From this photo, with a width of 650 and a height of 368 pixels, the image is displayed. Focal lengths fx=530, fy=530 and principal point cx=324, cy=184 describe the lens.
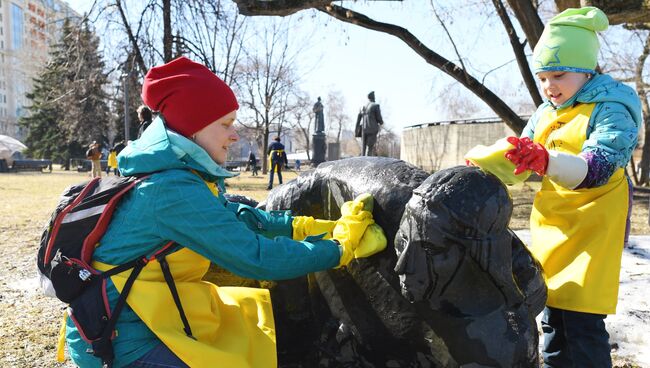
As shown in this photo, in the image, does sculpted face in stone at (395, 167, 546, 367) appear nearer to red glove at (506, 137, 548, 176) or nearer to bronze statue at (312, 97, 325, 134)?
red glove at (506, 137, 548, 176)

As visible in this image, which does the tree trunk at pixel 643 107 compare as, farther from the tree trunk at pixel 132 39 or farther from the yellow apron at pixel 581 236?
the yellow apron at pixel 581 236

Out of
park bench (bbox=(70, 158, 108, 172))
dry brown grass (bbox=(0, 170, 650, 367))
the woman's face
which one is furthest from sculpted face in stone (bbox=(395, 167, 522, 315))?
park bench (bbox=(70, 158, 108, 172))

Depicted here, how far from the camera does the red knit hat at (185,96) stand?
67.3 inches


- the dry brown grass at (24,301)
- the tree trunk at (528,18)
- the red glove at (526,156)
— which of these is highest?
the tree trunk at (528,18)

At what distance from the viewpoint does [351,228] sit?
1.75 meters

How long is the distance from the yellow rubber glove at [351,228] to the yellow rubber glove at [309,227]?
0.18m

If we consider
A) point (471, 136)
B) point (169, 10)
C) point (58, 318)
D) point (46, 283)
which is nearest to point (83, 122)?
point (169, 10)

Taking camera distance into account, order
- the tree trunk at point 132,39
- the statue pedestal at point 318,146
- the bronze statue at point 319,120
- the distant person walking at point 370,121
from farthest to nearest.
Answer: the statue pedestal at point 318,146 → the bronze statue at point 319,120 → the tree trunk at point 132,39 → the distant person walking at point 370,121

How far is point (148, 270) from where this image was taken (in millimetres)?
1664

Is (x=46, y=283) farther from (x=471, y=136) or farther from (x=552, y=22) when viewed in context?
(x=471, y=136)

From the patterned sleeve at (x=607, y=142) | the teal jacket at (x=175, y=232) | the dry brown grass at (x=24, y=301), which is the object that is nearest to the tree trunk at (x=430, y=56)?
the dry brown grass at (x=24, y=301)

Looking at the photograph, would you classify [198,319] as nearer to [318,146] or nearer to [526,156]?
[526,156]

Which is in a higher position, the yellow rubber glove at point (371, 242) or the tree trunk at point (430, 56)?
the tree trunk at point (430, 56)

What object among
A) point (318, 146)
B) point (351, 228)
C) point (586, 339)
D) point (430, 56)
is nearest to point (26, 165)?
point (318, 146)
